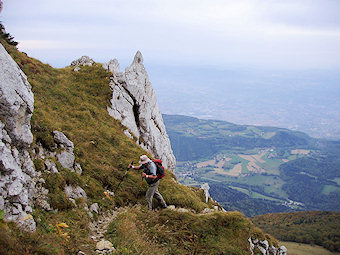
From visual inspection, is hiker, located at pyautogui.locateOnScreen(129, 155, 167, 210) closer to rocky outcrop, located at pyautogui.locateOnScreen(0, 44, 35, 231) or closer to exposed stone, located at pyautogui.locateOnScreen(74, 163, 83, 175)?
exposed stone, located at pyautogui.locateOnScreen(74, 163, 83, 175)

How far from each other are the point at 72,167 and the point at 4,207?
6.82 m

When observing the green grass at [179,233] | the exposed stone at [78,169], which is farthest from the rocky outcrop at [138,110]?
the green grass at [179,233]

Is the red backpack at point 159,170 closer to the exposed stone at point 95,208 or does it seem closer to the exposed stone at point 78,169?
the exposed stone at point 95,208

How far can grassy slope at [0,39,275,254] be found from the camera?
33.0 feet

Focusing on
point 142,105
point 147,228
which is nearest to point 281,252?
point 147,228

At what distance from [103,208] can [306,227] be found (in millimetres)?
128329

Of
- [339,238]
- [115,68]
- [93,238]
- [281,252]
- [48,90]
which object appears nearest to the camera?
[93,238]

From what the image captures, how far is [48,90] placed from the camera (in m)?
26.7

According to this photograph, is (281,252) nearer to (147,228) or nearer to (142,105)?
(147,228)

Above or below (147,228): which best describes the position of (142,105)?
above

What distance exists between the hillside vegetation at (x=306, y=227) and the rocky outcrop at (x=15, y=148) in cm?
11495

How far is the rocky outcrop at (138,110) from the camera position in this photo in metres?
31.5

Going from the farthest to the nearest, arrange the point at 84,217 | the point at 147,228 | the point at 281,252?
1. the point at 281,252
2. the point at 147,228
3. the point at 84,217

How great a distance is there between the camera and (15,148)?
36.9 feet
